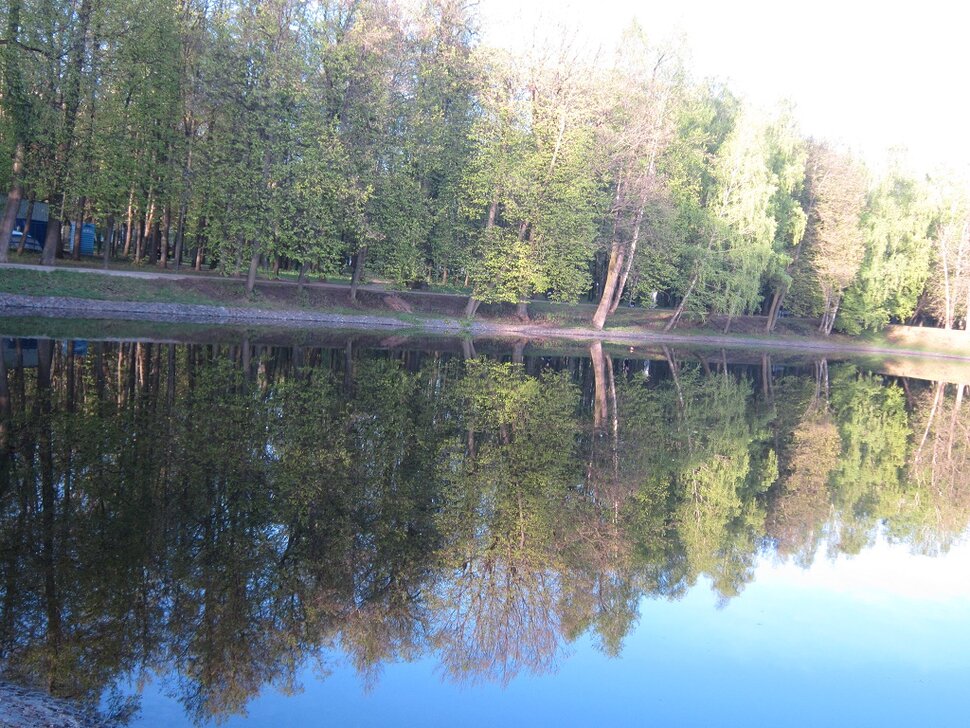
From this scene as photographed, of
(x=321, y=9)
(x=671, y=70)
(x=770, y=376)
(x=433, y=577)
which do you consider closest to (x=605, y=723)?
(x=433, y=577)

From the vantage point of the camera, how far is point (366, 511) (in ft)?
35.6

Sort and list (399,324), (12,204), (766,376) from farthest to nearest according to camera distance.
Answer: (399,324) < (766,376) < (12,204)

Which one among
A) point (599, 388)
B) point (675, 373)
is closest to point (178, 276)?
point (599, 388)

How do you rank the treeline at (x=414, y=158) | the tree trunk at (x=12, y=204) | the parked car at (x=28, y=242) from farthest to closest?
the parked car at (x=28, y=242) → the treeline at (x=414, y=158) → the tree trunk at (x=12, y=204)

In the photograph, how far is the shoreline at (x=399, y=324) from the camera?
102ft

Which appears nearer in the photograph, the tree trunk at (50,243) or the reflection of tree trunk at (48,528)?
the reflection of tree trunk at (48,528)

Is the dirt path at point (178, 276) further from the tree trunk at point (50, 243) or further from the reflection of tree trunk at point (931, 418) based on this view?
the reflection of tree trunk at point (931, 418)

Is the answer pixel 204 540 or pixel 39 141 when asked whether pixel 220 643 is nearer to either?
→ pixel 204 540

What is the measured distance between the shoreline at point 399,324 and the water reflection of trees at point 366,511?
32.0ft

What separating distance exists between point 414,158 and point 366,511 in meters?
34.8

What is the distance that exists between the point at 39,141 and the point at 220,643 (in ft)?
107

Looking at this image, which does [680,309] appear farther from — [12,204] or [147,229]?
[12,204]

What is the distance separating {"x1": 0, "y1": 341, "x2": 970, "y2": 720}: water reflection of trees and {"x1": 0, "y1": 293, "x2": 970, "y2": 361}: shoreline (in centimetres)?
976

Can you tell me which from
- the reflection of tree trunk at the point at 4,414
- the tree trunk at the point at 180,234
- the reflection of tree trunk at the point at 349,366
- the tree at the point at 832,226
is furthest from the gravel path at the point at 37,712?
the tree at the point at 832,226
